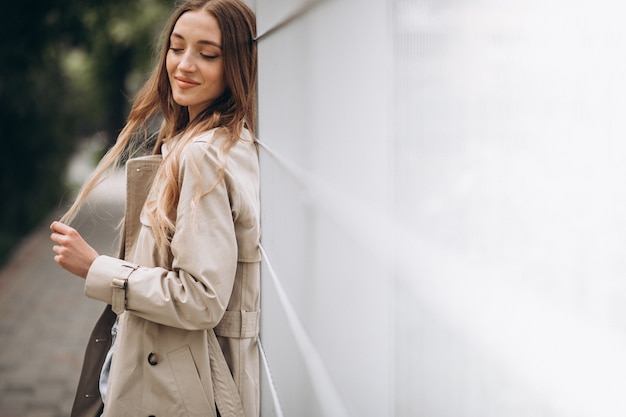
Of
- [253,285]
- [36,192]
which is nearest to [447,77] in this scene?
[253,285]

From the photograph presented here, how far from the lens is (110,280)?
1949 mm

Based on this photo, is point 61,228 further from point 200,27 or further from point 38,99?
point 38,99

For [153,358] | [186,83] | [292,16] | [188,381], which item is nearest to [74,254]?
[153,358]

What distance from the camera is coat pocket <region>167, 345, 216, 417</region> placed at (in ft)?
6.51

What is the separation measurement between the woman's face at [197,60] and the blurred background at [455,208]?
1.89 feet

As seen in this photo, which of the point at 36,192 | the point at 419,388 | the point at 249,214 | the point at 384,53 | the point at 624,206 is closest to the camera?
the point at 624,206

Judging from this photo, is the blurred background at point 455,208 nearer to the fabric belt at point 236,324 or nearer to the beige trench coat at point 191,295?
the beige trench coat at point 191,295

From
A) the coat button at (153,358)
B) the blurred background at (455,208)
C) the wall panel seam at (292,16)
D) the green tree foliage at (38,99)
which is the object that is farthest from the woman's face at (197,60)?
the green tree foliage at (38,99)

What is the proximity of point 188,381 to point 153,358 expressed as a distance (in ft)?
0.35

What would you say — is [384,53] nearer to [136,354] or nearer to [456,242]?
[456,242]

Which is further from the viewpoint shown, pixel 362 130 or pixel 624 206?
pixel 362 130

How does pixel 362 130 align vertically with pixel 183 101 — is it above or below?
below

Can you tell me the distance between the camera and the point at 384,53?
0.79 m

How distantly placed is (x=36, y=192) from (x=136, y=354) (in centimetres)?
1187
